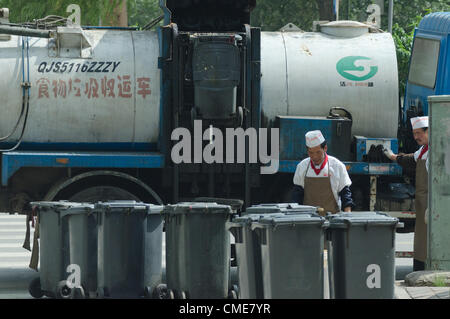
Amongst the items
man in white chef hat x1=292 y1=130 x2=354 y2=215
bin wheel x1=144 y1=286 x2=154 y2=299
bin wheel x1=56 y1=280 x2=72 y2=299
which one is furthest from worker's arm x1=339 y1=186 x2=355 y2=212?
bin wheel x1=56 y1=280 x2=72 y2=299

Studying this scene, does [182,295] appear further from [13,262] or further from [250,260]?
[13,262]

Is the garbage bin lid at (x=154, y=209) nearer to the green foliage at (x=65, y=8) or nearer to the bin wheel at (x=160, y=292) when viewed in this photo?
the bin wheel at (x=160, y=292)

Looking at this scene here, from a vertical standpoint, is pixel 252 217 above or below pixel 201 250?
above

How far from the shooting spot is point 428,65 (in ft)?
43.8

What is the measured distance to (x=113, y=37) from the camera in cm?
1300

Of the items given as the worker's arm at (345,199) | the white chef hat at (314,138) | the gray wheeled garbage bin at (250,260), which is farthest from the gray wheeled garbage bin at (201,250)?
the worker's arm at (345,199)

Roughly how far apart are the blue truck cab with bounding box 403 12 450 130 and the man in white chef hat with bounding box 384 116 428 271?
3.98ft

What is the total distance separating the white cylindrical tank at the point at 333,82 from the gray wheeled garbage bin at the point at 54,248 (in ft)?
10.4

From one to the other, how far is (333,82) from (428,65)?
4.21 feet

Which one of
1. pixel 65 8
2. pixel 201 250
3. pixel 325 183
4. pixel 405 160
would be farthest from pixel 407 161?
pixel 65 8
